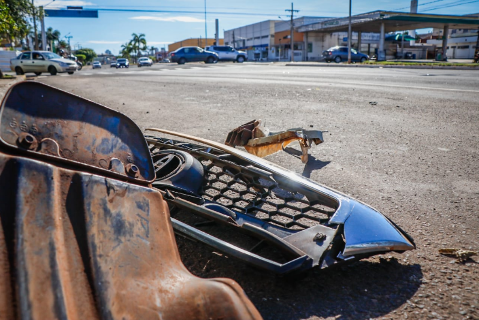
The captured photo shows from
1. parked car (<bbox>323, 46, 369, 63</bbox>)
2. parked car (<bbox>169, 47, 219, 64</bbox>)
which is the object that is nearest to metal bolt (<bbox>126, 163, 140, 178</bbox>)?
parked car (<bbox>169, 47, 219, 64</bbox>)

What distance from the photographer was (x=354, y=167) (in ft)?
10.7

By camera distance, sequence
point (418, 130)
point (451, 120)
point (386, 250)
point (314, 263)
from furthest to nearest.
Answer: point (451, 120)
point (418, 130)
point (386, 250)
point (314, 263)

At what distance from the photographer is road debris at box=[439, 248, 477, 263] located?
1.77 metres

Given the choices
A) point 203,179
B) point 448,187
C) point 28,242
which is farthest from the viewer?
point 448,187

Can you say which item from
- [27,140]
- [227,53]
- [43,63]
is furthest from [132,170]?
[227,53]

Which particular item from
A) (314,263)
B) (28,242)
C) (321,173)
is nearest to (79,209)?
(28,242)

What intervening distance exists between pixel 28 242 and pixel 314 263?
97 centimetres

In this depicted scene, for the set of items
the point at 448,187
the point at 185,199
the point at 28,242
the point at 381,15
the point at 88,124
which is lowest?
the point at 448,187

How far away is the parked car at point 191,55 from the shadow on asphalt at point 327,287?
32352mm

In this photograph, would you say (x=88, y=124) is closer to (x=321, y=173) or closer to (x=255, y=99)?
(x=321, y=173)

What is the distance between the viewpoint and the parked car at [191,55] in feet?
106

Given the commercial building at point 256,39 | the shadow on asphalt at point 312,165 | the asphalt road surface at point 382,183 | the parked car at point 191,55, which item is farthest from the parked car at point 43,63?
the commercial building at point 256,39

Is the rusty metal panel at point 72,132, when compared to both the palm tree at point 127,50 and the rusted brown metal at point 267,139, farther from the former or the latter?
the palm tree at point 127,50

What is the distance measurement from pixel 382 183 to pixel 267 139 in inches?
38.4
